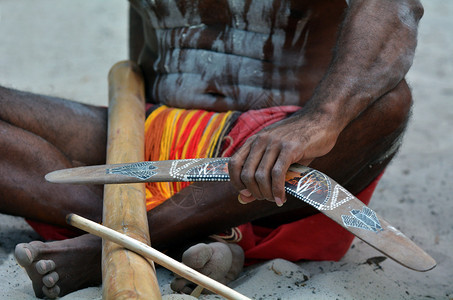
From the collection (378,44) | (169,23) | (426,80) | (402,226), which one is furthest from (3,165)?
(426,80)

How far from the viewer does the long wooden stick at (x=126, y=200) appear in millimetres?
1255

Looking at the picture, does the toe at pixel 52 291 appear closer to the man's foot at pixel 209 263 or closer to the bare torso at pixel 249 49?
the man's foot at pixel 209 263

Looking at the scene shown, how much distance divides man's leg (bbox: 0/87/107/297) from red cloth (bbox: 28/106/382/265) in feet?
0.36

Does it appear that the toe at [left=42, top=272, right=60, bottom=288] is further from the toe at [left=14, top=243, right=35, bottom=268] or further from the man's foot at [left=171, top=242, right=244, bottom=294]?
the man's foot at [left=171, top=242, right=244, bottom=294]

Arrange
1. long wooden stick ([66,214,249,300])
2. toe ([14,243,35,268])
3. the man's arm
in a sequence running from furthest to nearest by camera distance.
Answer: toe ([14,243,35,268])
the man's arm
long wooden stick ([66,214,249,300])

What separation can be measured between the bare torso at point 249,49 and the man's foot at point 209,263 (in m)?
0.54

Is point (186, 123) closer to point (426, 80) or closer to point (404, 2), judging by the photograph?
point (404, 2)

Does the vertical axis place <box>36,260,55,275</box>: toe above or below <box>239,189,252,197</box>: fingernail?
below

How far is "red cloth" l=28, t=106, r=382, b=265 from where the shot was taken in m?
1.80

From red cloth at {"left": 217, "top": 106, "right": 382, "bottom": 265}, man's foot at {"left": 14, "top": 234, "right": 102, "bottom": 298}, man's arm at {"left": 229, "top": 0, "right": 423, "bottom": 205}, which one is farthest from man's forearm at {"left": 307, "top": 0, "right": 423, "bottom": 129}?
man's foot at {"left": 14, "top": 234, "right": 102, "bottom": 298}

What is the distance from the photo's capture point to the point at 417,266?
1164 millimetres

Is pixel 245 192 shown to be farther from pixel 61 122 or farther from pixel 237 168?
pixel 61 122

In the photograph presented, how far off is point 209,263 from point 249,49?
726mm

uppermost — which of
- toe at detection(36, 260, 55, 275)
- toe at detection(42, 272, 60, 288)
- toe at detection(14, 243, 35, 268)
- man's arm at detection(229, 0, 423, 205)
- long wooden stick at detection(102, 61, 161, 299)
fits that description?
man's arm at detection(229, 0, 423, 205)
